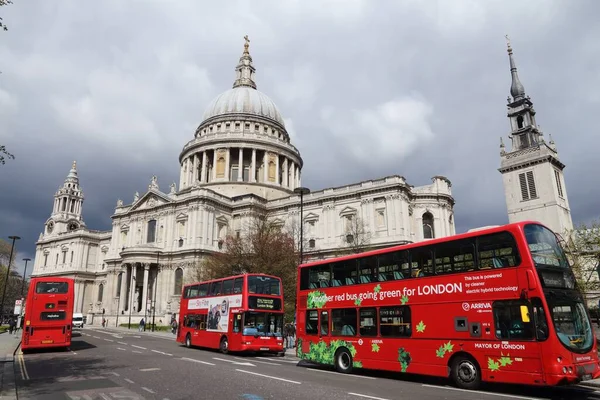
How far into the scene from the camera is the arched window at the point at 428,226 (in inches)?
1916

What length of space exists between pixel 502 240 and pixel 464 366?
3737 mm

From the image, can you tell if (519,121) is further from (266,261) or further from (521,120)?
(266,261)

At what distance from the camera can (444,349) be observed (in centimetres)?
1198

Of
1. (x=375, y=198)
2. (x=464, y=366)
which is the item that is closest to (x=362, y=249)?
(x=375, y=198)

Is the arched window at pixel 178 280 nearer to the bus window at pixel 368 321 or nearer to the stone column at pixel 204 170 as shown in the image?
the stone column at pixel 204 170

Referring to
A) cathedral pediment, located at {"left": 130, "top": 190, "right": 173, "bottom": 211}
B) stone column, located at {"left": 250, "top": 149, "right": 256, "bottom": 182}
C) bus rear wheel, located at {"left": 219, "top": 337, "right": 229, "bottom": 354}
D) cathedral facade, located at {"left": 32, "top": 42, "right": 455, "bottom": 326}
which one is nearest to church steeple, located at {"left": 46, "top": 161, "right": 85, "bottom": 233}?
cathedral facade, located at {"left": 32, "top": 42, "right": 455, "bottom": 326}

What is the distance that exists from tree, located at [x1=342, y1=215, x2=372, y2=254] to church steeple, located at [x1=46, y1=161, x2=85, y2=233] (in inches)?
2472

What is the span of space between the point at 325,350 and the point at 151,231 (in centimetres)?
4772

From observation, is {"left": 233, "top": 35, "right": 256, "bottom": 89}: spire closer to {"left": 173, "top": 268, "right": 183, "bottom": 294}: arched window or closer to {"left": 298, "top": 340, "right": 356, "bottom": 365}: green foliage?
{"left": 173, "top": 268, "right": 183, "bottom": 294}: arched window

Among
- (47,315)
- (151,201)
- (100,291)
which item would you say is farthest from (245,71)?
(47,315)

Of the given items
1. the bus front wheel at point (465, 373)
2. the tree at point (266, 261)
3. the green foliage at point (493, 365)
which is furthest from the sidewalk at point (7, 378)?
the tree at point (266, 261)

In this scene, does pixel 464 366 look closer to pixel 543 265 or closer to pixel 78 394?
pixel 543 265

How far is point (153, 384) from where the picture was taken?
11227 mm

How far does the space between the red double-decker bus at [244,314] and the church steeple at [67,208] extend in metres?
73.1
